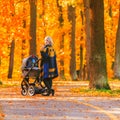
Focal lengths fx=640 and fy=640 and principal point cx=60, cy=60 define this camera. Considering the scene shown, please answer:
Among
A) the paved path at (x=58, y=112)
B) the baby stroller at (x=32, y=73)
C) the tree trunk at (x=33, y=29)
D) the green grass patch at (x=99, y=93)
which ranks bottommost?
the green grass patch at (x=99, y=93)

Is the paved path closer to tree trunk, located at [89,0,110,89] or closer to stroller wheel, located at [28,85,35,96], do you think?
stroller wheel, located at [28,85,35,96]

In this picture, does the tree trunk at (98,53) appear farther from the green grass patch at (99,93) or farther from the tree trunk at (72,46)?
the tree trunk at (72,46)

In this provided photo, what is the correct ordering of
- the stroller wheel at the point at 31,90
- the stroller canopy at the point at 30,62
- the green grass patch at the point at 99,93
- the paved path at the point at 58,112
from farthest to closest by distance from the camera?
1. the green grass patch at the point at 99,93
2. the stroller canopy at the point at 30,62
3. the stroller wheel at the point at 31,90
4. the paved path at the point at 58,112

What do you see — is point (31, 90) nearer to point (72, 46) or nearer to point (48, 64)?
point (48, 64)

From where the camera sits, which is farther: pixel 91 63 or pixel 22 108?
pixel 91 63

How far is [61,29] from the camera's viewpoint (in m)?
54.6

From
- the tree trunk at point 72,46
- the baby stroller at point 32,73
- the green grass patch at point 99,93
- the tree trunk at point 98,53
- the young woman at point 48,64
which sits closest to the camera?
the young woman at point 48,64

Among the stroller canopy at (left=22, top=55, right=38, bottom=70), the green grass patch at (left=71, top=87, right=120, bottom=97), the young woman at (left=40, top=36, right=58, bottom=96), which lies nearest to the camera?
the young woman at (left=40, top=36, right=58, bottom=96)

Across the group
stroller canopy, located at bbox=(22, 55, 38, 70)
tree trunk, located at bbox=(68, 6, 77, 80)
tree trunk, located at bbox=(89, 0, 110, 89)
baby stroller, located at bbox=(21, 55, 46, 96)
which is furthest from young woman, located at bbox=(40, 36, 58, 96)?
tree trunk, located at bbox=(68, 6, 77, 80)

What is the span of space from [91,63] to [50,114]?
1229 cm

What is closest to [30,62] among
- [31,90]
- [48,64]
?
[48,64]

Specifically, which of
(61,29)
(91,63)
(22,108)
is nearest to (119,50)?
(61,29)

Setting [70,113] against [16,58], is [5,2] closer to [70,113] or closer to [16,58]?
[70,113]

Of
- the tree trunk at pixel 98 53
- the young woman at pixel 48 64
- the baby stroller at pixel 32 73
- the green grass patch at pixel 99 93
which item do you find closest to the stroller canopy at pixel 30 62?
the baby stroller at pixel 32 73
